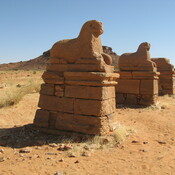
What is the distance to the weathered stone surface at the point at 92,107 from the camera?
196 inches

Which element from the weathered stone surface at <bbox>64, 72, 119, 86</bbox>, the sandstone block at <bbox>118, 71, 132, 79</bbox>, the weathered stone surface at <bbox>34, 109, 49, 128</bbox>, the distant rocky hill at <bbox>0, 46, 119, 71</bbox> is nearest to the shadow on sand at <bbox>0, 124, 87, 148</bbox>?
the weathered stone surface at <bbox>34, 109, 49, 128</bbox>

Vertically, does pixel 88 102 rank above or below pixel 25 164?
above

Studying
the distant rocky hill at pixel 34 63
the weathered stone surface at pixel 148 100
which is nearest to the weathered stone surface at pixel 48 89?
the weathered stone surface at pixel 148 100

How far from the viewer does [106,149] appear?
178 inches

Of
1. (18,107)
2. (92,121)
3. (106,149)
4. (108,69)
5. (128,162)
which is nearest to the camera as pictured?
(128,162)

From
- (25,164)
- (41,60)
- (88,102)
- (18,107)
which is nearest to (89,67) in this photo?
(88,102)

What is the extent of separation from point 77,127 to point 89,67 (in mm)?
1461

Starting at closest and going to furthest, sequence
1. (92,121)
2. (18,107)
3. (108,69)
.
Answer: (92,121) < (108,69) < (18,107)

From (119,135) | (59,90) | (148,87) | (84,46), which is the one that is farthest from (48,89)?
(148,87)

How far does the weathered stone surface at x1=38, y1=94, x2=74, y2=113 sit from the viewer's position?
210 inches

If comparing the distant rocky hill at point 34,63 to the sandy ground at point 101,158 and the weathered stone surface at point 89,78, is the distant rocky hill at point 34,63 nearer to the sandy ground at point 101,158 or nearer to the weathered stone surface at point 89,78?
the weathered stone surface at point 89,78

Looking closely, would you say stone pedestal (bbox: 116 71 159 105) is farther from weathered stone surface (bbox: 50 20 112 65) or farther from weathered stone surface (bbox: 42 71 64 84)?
weathered stone surface (bbox: 42 71 64 84)

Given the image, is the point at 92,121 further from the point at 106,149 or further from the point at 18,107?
the point at 18,107

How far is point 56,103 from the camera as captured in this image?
5504 millimetres
